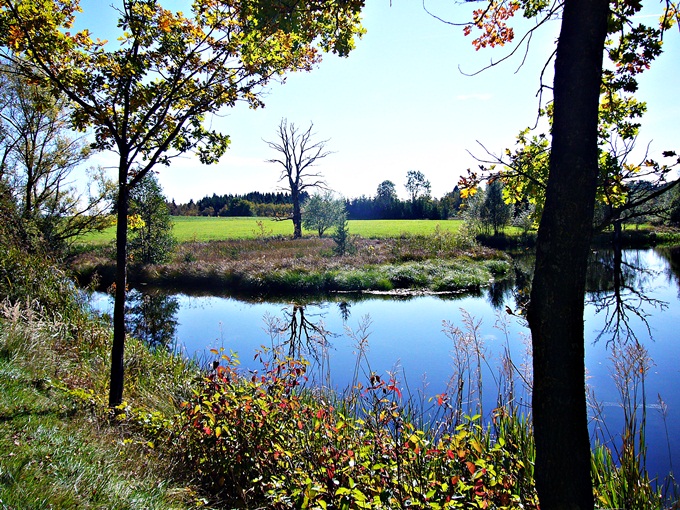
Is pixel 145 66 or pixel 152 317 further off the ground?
pixel 145 66

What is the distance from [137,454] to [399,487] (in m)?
2.07

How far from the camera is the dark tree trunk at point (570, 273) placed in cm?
190

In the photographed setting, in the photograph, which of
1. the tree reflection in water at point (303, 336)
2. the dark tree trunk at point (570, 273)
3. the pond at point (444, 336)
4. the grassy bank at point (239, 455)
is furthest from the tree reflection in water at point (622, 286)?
the dark tree trunk at point (570, 273)

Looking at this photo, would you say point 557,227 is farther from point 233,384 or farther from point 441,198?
point 441,198

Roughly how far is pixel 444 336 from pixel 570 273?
33.2ft

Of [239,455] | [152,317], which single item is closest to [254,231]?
[152,317]

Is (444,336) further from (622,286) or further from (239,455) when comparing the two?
(622,286)

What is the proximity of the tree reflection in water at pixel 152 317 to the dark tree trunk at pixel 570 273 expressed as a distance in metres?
9.09

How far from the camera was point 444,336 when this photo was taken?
38.3 ft

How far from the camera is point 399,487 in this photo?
2.70 metres

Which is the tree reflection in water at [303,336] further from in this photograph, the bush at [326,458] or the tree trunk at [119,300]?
the bush at [326,458]

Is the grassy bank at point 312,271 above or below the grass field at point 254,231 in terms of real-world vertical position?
below

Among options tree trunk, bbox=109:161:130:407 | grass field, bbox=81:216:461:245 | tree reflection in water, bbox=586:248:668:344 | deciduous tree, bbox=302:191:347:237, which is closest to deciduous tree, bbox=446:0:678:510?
tree trunk, bbox=109:161:130:407

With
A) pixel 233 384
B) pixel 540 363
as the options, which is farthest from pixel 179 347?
pixel 540 363
